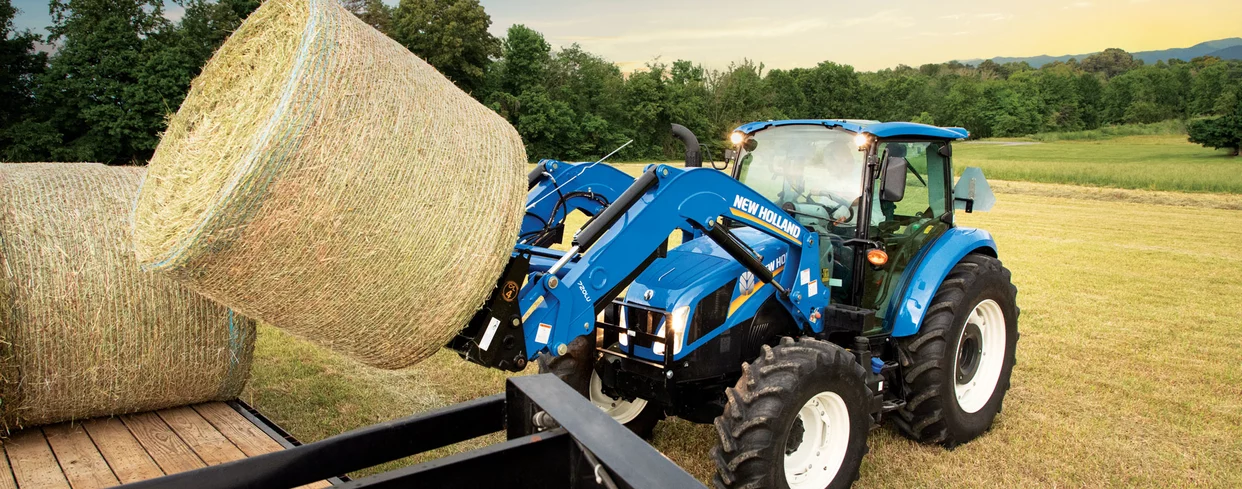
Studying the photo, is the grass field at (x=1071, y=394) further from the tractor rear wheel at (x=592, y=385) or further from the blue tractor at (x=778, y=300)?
the blue tractor at (x=778, y=300)

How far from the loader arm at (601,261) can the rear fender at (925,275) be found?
3.32ft

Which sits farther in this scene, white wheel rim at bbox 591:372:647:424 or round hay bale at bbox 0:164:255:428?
white wheel rim at bbox 591:372:647:424

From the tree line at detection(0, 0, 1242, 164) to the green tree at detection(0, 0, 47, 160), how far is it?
0.17 feet

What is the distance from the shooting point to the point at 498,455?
1775 millimetres

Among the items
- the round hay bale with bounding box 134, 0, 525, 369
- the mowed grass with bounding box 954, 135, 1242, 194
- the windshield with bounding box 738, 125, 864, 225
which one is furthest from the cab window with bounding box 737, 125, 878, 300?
the mowed grass with bounding box 954, 135, 1242, 194

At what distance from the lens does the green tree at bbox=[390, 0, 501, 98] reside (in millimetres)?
38719

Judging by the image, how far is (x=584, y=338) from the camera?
452cm

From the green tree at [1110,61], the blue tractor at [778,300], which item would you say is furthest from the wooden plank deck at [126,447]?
the green tree at [1110,61]

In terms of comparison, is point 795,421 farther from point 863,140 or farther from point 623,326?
point 863,140

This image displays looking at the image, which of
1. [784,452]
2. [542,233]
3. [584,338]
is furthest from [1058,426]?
[542,233]

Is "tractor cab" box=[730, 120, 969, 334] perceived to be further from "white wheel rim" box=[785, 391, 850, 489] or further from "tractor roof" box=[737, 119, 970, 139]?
"white wheel rim" box=[785, 391, 850, 489]

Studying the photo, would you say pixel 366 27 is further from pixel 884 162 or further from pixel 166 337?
pixel 884 162

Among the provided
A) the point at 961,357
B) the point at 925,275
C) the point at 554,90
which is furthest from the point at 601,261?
the point at 554,90

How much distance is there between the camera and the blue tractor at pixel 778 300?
357 centimetres
